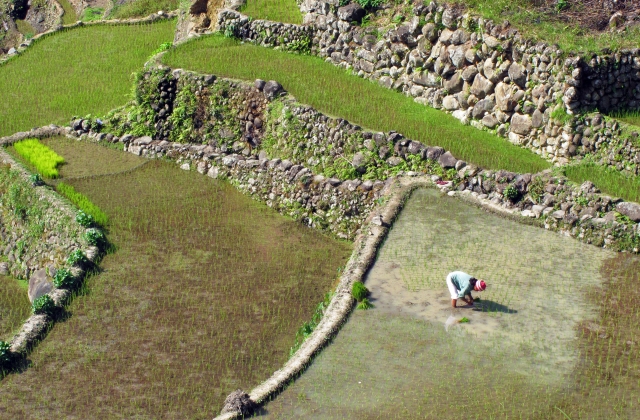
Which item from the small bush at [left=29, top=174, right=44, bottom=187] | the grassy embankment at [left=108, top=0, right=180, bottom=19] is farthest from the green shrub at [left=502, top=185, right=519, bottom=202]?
the grassy embankment at [left=108, top=0, right=180, bottom=19]

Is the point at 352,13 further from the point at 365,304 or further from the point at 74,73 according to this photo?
the point at 365,304

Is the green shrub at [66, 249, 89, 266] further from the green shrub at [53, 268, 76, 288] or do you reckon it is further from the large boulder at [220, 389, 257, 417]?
the large boulder at [220, 389, 257, 417]

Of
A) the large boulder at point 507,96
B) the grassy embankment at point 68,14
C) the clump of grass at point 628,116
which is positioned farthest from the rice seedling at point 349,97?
the grassy embankment at point 68,14

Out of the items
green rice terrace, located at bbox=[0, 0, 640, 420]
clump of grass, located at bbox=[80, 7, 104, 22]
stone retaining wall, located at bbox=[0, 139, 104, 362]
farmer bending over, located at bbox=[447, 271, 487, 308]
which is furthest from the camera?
clump of grass, located at bbox=[80, 7, 104, 22]

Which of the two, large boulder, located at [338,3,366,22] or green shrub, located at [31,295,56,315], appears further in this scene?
large boulder, located at [338,3,366,22]

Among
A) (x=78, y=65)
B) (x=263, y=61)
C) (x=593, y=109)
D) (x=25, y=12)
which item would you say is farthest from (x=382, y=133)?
(x=25, y=12)

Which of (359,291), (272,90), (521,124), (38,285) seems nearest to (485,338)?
(359,291)
